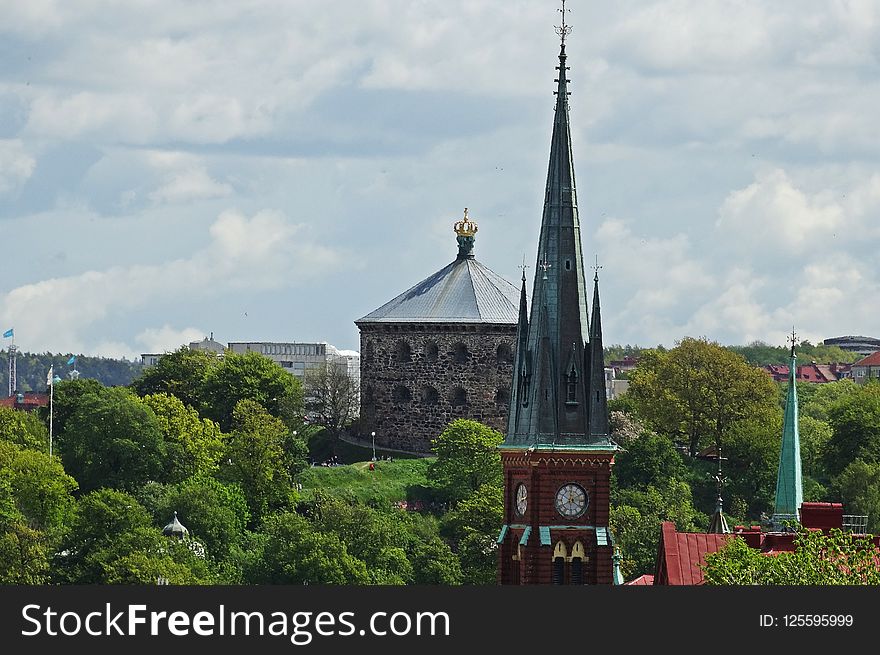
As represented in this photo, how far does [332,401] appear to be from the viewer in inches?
6147

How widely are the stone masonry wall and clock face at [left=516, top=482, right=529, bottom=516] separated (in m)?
56.4

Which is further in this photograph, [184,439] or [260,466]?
[184,439]

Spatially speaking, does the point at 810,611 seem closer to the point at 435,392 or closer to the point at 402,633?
the point at 402,633

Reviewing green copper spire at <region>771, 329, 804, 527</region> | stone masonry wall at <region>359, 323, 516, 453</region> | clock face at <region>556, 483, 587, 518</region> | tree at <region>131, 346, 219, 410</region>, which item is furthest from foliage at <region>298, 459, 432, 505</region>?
clock face at <region>556, 483, 587, 518</region>

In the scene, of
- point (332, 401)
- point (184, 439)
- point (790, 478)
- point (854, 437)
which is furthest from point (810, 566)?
point (332, 401)

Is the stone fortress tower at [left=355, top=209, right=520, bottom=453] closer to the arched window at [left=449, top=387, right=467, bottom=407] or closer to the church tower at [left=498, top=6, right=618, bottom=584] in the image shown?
the arched window at [left=449, top=387, right=467, bottom=407]

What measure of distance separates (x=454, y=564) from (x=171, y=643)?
6168 cm

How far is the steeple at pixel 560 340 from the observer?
294 feet

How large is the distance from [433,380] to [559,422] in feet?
193

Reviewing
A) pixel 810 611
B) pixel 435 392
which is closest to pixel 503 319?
pixel 435 392

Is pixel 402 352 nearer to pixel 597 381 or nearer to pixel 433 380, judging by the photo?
pixel 433 380

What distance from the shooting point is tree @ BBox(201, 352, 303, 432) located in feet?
505

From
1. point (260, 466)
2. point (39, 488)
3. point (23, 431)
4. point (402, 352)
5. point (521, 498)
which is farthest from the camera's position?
point (402, 352)

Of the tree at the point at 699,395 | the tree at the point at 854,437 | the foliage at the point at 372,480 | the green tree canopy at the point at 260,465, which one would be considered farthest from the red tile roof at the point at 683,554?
the tree at the point at 699,395
